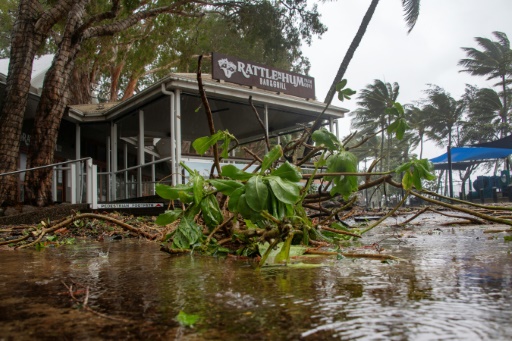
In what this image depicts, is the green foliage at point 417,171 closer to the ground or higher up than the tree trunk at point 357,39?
closer to the ground

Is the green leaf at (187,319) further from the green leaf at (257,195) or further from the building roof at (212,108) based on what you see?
the building roof at (212,108)

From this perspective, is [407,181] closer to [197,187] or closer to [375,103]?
[197,187]

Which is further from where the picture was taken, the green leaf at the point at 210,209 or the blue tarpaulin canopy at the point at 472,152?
the blue tarpaulin canopy at the point at 472,152

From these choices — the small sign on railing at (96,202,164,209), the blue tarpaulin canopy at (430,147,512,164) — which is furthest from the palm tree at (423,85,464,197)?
the small sign on railing at (96,202,164,209)

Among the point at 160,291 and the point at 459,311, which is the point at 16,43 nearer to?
the point at 160,291

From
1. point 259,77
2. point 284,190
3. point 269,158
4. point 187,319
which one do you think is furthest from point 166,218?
point 259,77

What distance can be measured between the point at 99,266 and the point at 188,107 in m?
10.1

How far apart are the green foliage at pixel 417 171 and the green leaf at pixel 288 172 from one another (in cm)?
52

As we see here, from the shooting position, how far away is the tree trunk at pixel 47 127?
8.42 m

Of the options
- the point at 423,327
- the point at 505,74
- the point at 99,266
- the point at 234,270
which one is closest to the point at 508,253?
the point at 234,270

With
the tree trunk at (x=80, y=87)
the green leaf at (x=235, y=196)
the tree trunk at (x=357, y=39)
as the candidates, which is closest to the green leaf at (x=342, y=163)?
the green leaf at (x=235, y=196)

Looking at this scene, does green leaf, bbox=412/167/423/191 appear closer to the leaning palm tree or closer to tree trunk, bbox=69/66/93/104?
tree trunk, bbox=69/66/93/104

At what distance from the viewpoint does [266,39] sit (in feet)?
53.8

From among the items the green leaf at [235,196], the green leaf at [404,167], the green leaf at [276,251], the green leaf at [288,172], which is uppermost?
the green leaf at [404,167]
